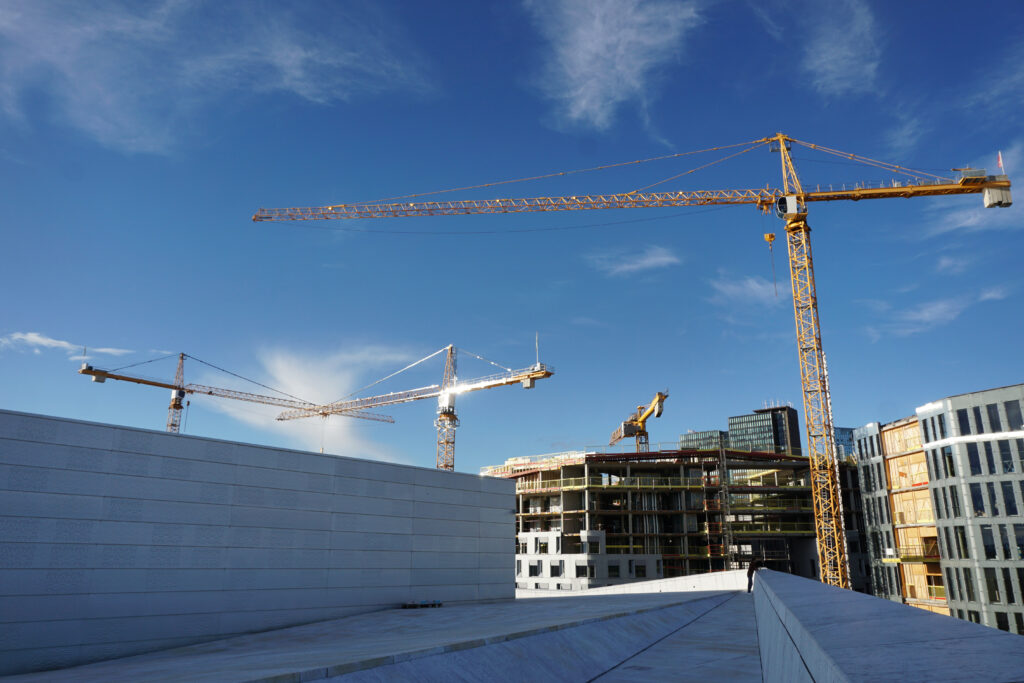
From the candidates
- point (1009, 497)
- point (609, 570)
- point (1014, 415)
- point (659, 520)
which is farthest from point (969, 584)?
point (609, 570)

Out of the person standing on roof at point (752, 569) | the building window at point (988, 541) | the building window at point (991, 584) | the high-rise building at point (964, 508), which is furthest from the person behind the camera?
the building window at point (988, 541)

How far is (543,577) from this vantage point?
8038 cm

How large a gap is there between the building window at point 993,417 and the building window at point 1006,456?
127cm

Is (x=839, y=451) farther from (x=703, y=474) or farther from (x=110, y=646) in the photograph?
(x=110, y=646)

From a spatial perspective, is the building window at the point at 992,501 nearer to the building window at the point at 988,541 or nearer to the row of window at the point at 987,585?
the building window at the point at 988,541

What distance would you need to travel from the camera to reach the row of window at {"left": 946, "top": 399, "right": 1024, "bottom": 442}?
188ft

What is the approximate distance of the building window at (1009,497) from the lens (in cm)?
5625

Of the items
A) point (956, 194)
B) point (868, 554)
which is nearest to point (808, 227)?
point (956, 194)

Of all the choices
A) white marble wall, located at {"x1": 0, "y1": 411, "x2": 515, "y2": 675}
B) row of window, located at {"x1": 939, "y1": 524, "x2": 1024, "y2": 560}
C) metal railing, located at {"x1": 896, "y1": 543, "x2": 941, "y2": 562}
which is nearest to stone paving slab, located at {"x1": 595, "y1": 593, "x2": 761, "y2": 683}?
white marble wall, located at {"x1": 0, "y1": 411, "x2": 515, "y2": 675}

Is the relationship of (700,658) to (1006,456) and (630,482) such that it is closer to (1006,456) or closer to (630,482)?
(1006,456)

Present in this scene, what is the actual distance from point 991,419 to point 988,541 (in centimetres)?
1072

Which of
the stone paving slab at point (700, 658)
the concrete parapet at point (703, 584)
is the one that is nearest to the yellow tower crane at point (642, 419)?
the concrete parapet at point (703, 584)

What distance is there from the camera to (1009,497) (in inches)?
2231

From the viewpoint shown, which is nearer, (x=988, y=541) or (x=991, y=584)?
(x=991, y=584)
